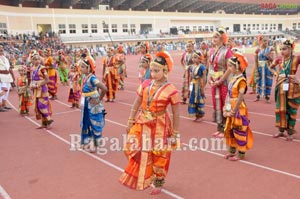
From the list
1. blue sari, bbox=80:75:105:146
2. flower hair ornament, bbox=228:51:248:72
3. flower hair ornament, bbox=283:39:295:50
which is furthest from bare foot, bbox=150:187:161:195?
flower hair ornament, bbox=283:39:295:50

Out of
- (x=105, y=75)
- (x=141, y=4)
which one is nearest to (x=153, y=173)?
(x=105, y=75)

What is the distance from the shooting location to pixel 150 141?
362 centimetres

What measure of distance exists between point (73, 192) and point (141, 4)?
53.5 m

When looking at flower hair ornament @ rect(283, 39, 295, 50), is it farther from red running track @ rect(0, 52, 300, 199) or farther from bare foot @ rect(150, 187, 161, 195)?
bare foot @ rect(150, 187, 161, 195)

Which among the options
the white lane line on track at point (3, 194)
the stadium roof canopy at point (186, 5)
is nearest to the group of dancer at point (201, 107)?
the white lane line on track at point (3, 194)

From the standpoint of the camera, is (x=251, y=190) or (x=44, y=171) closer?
(x=251, y=190)

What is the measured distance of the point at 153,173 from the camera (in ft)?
12.3

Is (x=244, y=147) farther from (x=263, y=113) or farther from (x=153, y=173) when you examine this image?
(x=263, y=113)

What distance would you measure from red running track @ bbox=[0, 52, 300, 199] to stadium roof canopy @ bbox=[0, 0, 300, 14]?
36.8 metres

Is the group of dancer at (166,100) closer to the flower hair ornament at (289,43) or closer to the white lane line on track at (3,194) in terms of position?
the flower hair ornament at (289,43)

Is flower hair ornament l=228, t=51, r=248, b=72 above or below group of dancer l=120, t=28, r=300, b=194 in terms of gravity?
above

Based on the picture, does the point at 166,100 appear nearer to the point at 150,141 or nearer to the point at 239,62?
the point at 150,141

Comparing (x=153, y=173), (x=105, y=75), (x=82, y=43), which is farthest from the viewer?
(x=82, y=43)

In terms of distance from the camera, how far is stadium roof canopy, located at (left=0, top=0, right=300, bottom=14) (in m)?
44.1
